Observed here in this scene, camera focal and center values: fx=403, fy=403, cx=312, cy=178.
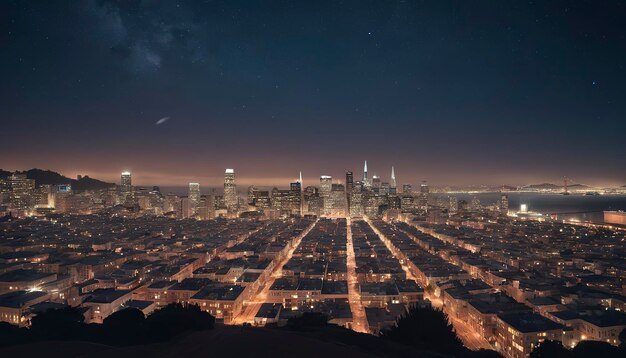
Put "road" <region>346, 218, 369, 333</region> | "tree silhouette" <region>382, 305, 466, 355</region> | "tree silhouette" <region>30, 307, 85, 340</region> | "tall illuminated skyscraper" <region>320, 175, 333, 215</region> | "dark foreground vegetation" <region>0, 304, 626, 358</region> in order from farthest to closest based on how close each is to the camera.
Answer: "tall illuminated skyscraper" <region>320, 175, 333, 215</region>
"road" <region>346, 218, 369, 333</region>
"tree silhouette" <region>382, 305, 466, 355</region>
"tree silhouette" <region>30, 307, 85, 340</region>
"dark foreground vegetation" <region>0, 304, 626, 358</region>

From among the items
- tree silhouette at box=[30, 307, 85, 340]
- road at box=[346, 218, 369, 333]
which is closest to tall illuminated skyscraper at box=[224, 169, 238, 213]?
road at box=[346, 218, 369, 333]

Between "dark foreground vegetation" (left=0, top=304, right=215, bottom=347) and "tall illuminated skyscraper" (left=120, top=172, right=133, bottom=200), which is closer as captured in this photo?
"dark foreground vegetation" (left=0, top=304, right=215, bottom=347)

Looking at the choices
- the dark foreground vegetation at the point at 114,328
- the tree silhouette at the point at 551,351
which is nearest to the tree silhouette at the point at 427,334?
the tree silhouette at the point at 551,351

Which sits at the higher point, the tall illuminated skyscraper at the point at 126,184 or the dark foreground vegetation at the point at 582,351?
the tall illuminated skyscraper at the point at 126,184

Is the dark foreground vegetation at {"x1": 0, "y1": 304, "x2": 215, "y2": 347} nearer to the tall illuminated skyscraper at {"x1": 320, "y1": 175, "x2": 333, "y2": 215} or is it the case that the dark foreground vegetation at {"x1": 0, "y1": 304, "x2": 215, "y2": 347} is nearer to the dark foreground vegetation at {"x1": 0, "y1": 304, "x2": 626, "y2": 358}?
the dark foreground vegetation at {"x1": 0, "y1": 304, "x2": 626, "y2": 358}

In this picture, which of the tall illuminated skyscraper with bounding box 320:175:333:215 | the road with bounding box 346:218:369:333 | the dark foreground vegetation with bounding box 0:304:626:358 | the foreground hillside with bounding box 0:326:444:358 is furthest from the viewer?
the tall illuminated skyscraper with bounding box 320:175:333:215

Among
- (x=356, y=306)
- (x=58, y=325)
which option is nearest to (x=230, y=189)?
(x=356, y=306)

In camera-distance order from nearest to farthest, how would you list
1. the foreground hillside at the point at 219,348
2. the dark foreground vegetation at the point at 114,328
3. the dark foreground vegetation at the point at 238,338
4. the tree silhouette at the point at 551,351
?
the foreground hillside at the point at 219,348 → the dark foreground vegetation at the point at 238,338 → the dark foreground vegetation at the point at 114,328 → the tree silhouette at the point at 551,351

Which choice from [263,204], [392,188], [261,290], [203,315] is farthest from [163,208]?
[203,315]

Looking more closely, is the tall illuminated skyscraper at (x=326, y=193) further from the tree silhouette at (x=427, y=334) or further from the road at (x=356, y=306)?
the tree silhouette at (x=427, y=334)

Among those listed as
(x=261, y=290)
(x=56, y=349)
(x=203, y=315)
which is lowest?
(x=261, y=290)

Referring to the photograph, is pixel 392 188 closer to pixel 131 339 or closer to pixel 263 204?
pixel 263 204
